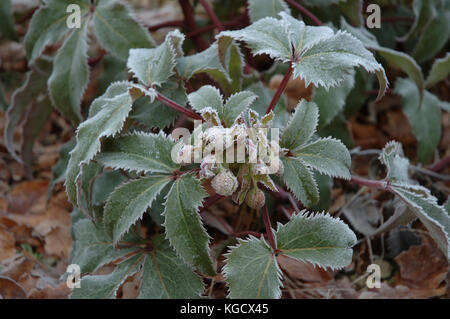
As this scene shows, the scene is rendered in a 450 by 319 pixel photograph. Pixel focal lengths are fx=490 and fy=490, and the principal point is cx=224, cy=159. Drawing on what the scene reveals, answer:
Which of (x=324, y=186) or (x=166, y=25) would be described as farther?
(x=166, y=25)

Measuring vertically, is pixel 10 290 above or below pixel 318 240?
below

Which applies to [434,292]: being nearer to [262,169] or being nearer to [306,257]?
[306,257]

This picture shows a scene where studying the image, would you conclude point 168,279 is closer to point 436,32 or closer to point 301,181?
point 301,181

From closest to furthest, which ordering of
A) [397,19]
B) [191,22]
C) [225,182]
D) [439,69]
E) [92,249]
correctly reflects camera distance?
[225,182]
[92,249]
[439,69]
[191,22]
[397,19]

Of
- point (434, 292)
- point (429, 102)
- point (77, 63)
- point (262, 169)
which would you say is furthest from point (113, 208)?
point (429, 102)

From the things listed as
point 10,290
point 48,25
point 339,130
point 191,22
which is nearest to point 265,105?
point 339,130

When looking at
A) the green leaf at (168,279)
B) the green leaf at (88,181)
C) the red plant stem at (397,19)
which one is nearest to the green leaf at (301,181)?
the green leaf at (168,279)
